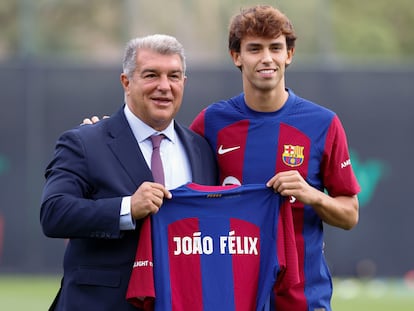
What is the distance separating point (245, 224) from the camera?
208 inches

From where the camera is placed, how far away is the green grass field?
12617 mm

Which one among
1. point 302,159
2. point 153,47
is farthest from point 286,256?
point 153,47

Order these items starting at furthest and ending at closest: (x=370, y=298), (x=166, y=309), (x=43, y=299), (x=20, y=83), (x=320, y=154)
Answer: (x=20, y=83) → (x=370, y=298) → (x=43, y=299) → (x=320, y=154) → (x=166, y=309)

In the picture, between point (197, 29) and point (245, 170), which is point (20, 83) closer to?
point (197, 29)

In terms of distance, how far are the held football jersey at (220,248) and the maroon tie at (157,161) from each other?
0.11 metres

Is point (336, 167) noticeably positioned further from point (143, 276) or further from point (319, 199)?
point (143, 276)

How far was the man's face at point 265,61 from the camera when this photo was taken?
5.53m

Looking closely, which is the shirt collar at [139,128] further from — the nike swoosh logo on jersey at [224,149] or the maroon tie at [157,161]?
the nike swoosh logo on jersey at [224,149]

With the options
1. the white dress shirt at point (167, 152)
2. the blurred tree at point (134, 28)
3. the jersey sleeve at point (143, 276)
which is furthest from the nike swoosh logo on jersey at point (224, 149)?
the blurred tree at point (134, 28)

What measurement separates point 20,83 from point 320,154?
11854mm

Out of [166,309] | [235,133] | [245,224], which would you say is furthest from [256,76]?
[166,309]

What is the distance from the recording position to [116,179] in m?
5.14

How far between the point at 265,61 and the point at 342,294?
9.48 meters

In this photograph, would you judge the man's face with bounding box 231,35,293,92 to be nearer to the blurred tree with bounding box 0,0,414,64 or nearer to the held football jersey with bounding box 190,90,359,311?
the held football jersey with bounding box 190,90,359,311
